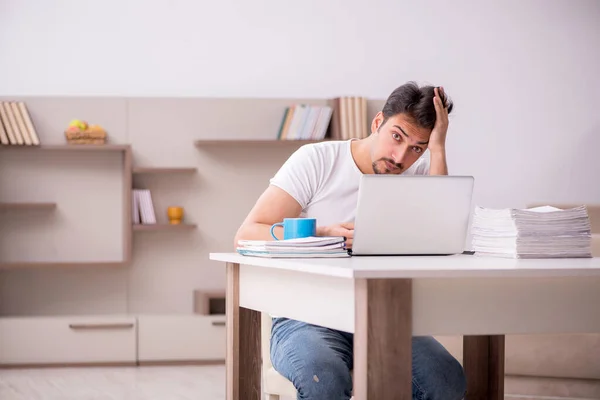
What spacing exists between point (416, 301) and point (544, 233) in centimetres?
55

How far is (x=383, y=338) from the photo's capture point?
1.46 metres

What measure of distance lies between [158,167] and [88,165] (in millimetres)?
440

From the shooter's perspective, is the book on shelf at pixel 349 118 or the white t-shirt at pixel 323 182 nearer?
the white t-shirt at pixel 323 182

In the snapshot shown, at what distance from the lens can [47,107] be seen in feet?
16.8

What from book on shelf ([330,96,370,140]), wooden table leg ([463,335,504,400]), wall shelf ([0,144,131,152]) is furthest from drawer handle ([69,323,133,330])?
wooden table leg ([463,335,504,400])

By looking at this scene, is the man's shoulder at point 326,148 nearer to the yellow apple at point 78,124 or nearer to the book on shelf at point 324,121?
the book on shelf at point 324,121

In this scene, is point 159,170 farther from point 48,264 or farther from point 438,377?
point 438,377

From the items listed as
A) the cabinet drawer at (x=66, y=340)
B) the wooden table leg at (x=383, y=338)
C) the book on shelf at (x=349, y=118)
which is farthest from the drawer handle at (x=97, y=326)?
the wooden table leg at (x=383, y=338)

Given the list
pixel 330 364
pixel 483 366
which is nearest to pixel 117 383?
pixel 483 366

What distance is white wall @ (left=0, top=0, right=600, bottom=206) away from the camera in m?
5.41

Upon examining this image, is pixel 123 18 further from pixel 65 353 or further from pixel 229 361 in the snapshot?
→ pixel 229 361

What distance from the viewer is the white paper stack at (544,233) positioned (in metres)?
1.88

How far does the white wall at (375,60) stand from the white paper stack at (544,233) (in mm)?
3823

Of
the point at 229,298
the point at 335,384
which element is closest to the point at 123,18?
the point at 229,298
